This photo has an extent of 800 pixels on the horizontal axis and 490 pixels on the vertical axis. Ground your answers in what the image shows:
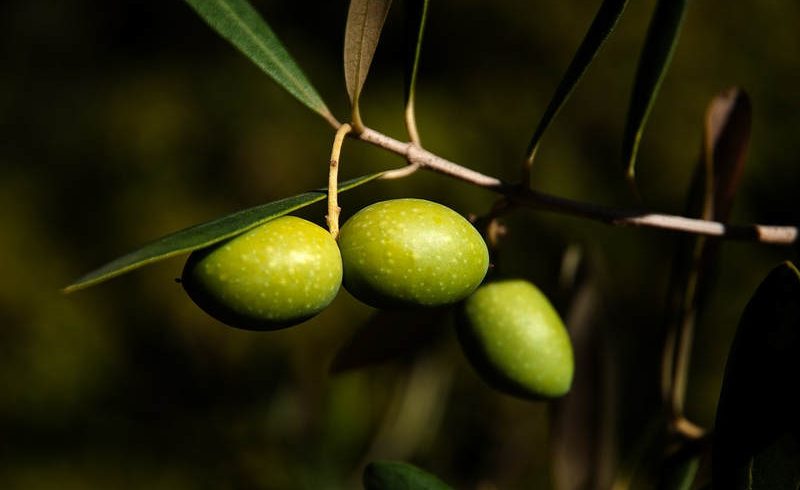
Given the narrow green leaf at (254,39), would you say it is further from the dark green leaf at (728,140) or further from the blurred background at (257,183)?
the blurred background at (257,183)

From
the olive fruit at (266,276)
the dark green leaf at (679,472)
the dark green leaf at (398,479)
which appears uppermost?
the olive fruit at (266,276)

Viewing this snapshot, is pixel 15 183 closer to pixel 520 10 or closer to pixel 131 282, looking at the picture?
pixel 131 282

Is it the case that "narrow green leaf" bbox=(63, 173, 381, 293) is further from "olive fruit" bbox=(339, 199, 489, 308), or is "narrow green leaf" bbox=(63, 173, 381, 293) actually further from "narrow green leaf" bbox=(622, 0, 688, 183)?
"narrow green leaf" bbox=(622, 0, 688, 183)

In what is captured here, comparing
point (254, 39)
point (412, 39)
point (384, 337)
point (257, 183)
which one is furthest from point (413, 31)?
point (257, 183)

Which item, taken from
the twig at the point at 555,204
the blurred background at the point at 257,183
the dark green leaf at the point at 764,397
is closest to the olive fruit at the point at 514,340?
the twig at the point at 555,204

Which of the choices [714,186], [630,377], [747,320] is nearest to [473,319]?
[747,320]

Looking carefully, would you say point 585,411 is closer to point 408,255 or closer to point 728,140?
point 728,140
